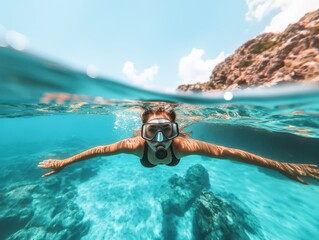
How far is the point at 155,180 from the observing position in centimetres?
1465

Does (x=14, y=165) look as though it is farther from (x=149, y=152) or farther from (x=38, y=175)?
(x=149, y=152)

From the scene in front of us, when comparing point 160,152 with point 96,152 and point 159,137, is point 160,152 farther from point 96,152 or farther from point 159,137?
point 96,152

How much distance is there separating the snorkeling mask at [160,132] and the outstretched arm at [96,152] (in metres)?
0.69

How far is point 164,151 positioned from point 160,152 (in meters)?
0.11

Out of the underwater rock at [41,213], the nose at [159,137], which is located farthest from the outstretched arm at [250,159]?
the underwater rock at [41,213]

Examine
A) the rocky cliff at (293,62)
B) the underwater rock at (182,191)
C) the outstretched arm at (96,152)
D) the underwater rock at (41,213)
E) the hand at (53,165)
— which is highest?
the rocky cliff at (293,62)

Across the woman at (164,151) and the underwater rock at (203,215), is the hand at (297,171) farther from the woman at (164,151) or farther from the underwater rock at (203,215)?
the underwater rock at (203,215)

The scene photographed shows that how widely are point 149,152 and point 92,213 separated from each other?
25.7ft

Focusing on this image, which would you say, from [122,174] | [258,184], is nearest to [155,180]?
[122,174]

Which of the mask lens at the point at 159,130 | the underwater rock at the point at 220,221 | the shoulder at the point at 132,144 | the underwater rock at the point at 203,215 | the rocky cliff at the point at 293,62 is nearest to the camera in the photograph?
the mask lens at the point at 159,130

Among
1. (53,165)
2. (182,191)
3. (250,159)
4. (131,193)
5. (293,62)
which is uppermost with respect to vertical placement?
(293,62)

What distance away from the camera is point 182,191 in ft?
38.3

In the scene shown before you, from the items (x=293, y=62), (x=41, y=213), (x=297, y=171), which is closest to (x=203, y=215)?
(x=297, y=171)

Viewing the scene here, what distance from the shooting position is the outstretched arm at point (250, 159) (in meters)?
3.71
